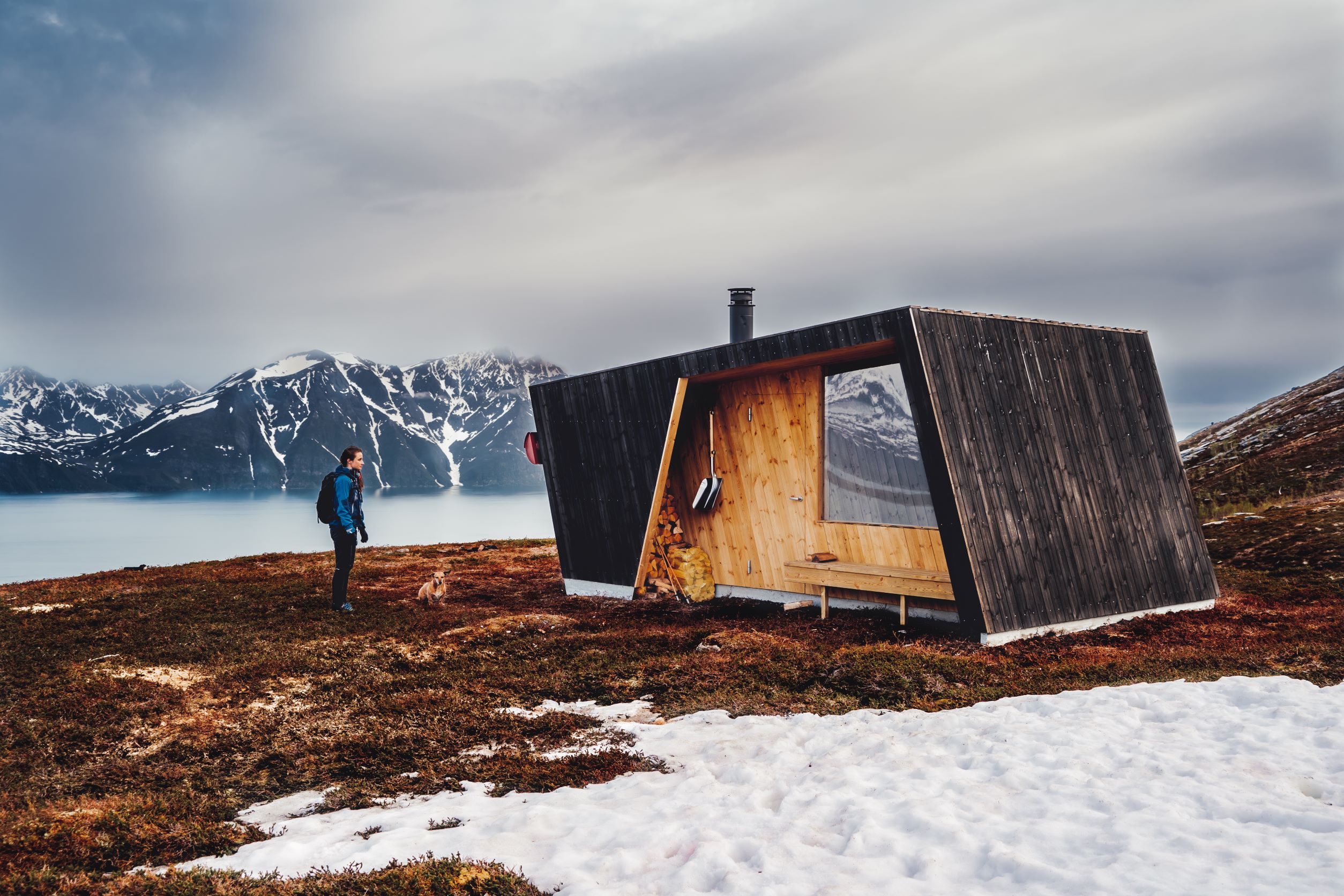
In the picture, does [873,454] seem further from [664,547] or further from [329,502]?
[329,502]

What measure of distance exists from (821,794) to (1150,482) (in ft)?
24.8

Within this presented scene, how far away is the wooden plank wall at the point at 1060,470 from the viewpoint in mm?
7914

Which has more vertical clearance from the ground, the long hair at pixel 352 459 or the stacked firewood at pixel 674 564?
the long hair at pixel 352 459

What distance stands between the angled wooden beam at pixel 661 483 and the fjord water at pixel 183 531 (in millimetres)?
50606

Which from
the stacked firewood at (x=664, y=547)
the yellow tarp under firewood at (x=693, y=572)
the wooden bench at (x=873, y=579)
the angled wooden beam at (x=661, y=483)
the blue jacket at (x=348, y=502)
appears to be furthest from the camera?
the stacked firewood at (x=664, y=547)

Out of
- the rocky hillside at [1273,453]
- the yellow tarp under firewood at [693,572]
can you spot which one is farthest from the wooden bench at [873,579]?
the rocky hillside at [1273,453]

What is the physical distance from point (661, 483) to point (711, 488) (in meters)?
0.92

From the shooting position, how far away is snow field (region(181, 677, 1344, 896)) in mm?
3051

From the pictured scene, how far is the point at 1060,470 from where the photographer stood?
8641 millimetres

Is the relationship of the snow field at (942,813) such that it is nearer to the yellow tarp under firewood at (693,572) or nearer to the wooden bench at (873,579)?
the wooden bench at (873,579)

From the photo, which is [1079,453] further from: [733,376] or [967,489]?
[733,376]

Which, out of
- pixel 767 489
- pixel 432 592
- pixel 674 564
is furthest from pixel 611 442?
pixel 432 592

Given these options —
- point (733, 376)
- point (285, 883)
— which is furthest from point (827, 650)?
point (285, 883)

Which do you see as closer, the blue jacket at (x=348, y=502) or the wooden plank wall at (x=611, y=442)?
the wooden plank wall at (x=611, y=442)
